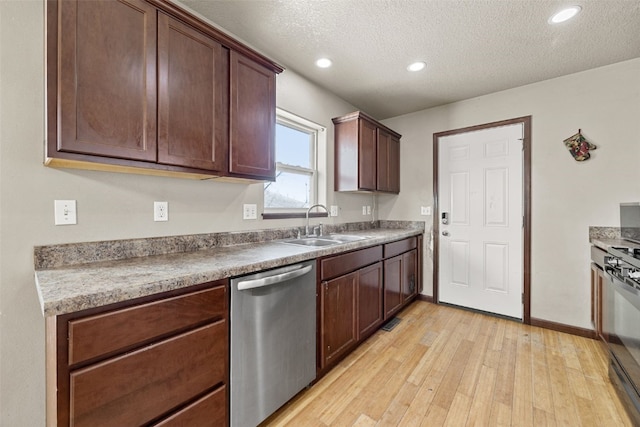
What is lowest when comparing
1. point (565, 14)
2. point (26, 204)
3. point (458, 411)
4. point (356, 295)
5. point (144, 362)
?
point (458, 411)

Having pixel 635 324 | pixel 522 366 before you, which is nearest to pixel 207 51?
pixel 635 324

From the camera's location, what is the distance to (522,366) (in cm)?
207

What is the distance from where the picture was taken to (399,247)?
9.61ft

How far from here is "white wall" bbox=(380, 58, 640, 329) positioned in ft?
7.82

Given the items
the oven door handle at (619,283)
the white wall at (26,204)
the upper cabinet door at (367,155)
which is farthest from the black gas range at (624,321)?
Result: the white wall at (26,204)

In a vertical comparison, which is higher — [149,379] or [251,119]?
[251,119]

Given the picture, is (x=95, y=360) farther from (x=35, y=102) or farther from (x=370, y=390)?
(x=370, y=390)

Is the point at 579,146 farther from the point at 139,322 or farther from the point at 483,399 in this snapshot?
the point at 139,322

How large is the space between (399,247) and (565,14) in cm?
220

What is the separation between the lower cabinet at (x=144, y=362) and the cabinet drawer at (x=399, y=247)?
1.80m

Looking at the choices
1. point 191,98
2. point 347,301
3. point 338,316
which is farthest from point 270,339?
point 191,98

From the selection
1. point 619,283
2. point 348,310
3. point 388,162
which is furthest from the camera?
point 388,162

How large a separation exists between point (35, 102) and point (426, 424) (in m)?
2.58

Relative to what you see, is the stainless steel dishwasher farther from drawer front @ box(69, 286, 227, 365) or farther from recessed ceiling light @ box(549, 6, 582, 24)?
recessed ceiling light @ box(549, 6, 582, 24)
